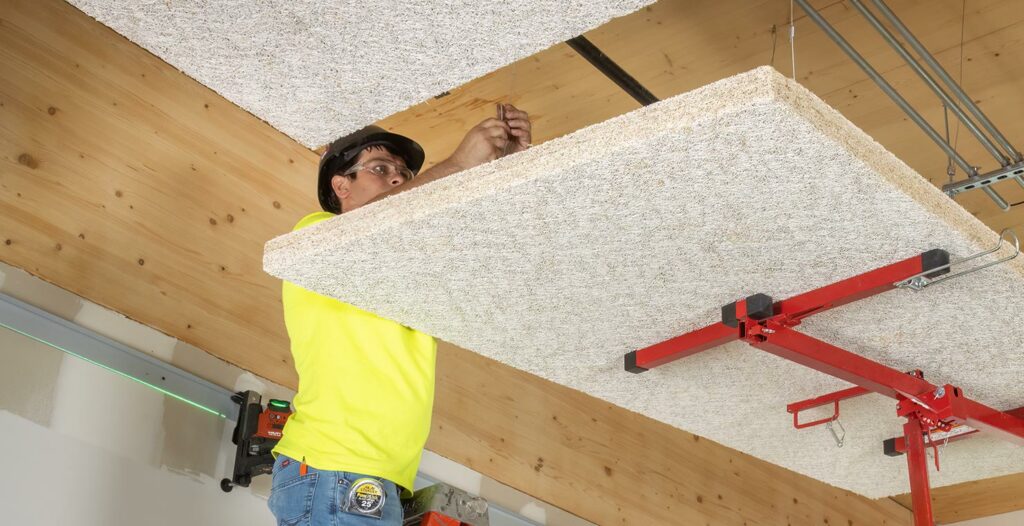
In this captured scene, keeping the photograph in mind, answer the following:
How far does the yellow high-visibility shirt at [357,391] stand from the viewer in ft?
6.71

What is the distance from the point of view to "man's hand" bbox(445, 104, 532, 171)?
2111 mm

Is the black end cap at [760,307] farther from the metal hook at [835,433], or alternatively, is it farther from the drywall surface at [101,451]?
the drywall surface at [101,451]

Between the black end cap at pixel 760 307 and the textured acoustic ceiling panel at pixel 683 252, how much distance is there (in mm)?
16

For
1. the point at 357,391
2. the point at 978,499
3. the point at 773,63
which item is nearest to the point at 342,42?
the point at 357,391

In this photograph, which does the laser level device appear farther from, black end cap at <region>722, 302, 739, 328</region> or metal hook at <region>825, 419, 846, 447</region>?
metal hook at <region>825, 419, 846, 447</region>

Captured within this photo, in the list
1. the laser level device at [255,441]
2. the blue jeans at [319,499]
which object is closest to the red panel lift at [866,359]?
the blue jeans at [319,499]

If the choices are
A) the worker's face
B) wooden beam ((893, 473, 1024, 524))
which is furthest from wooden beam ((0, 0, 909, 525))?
wooden beam ((893, 473, 1024, 524))

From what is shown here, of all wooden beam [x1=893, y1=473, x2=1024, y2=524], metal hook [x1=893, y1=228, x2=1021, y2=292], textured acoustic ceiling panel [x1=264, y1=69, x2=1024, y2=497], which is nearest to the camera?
textured acoustic ceiling panel [x1=264, y1=69, x2=1024, y2=497]

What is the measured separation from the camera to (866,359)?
2.18 m

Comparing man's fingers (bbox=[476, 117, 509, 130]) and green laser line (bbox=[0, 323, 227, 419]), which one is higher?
man's fingers (bbox=[476, 117, 509, 130])

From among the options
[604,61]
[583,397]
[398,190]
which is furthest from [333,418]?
[583,397]

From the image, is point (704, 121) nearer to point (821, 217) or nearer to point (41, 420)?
point (821, 217)

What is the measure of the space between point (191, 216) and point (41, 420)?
73cm

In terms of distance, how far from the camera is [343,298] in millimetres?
2062
